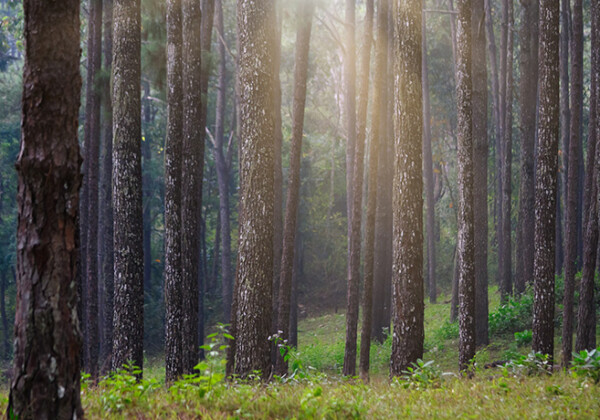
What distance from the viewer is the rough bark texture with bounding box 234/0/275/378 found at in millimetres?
8328

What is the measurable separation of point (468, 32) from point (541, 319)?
523 cm

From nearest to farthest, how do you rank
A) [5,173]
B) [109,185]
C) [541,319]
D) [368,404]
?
[368,404], [541,319], [109,185], [5,173]

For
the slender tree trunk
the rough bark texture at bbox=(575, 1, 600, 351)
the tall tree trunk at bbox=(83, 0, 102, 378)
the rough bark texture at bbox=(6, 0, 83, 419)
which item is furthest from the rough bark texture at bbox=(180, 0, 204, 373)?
the rough bark texture at bbox=(575, 1, 600, 351)

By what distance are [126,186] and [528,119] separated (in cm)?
1444

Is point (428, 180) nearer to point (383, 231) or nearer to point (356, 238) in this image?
point (383, 231)

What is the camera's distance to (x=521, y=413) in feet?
18.7

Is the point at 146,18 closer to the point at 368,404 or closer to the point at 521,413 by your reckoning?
the point at 368,404

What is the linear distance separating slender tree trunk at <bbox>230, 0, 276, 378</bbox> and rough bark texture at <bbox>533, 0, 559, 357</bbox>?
15.5ft

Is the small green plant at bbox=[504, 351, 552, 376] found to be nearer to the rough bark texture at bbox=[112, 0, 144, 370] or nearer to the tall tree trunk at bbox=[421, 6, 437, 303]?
the rough bark texture at bbox=[112, 0, 144, 370]

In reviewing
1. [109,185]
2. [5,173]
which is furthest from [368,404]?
[5,173]

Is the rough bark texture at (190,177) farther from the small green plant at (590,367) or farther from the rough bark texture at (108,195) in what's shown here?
Answer: the small green plant at (590,367)

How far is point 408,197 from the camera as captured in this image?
29.2ft

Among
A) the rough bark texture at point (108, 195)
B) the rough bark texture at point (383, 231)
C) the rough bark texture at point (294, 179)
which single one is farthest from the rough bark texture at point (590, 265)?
the rough bark texture at point (108, 195)

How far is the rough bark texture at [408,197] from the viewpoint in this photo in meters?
8.88
